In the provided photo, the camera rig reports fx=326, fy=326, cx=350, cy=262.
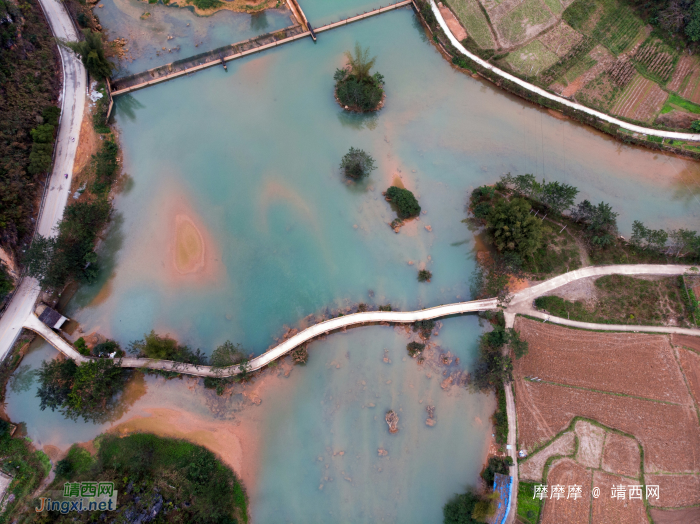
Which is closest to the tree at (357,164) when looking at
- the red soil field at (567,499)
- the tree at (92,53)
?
the tree at (92,53)

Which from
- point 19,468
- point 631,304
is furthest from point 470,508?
point 19,468

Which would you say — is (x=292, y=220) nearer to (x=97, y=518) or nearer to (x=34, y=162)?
(x=34, y=162)

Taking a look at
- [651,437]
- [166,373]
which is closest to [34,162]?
[166,373]

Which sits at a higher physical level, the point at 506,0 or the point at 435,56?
the point at 506,0

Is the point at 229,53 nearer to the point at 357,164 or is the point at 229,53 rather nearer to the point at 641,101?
the point at 357,164

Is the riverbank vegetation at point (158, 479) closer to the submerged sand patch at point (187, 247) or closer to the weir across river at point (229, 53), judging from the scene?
the submerged sand patch at point (187, 247)

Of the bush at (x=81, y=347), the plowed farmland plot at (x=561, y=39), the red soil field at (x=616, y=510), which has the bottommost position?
the red soil field at (x=616, y=510)
